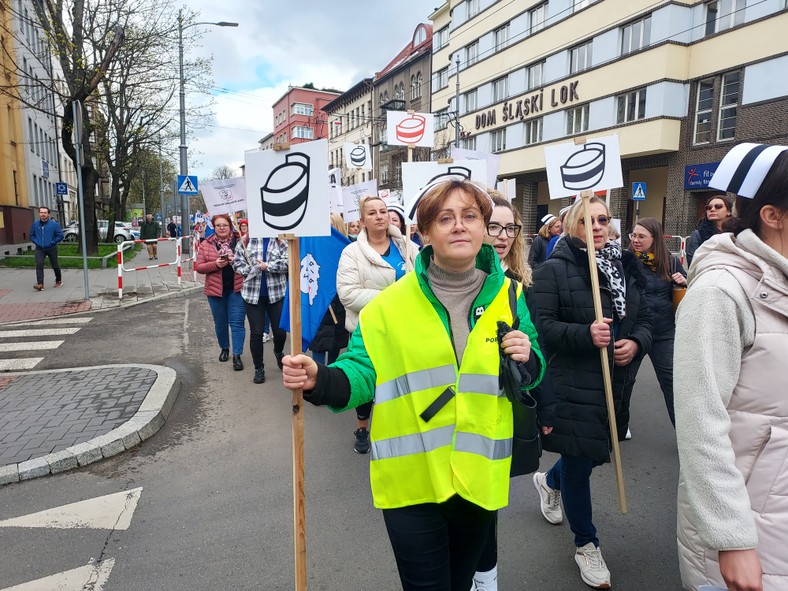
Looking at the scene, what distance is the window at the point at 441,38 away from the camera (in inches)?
1683

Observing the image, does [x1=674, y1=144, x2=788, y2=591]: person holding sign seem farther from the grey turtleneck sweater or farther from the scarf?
the scarf

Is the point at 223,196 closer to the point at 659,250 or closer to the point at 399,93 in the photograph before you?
the point at 659,250

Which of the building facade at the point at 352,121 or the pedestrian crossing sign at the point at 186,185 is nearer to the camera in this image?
the pedestrian crossing sign at the point at 186,185

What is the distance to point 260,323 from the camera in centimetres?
664

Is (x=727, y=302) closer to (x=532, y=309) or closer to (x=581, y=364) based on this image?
(x=532, y=309)

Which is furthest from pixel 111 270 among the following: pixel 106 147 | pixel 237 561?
pixel 237 561

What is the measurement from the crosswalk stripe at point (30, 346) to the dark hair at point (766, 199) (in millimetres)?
8715


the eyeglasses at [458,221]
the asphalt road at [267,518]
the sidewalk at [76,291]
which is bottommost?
the asphalt road at [267,518]

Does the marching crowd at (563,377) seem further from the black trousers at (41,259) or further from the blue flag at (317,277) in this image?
the black trousers at (41,259)

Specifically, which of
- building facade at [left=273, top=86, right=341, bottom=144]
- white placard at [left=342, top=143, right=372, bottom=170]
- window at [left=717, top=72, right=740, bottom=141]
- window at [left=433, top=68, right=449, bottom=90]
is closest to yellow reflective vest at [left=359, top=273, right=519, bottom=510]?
white placard at [left=342, top=143, right=372, bottom=170]

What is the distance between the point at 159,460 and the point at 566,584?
317 cm

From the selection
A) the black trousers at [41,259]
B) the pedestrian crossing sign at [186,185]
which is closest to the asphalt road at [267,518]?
the black trousers at [41,259]

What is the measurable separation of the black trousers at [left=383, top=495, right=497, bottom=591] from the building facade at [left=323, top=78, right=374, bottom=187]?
55277 millimetres

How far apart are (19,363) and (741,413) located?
8075mm
